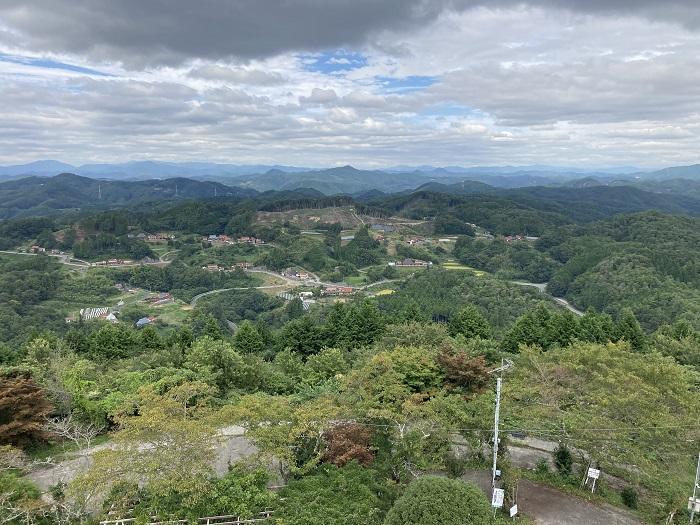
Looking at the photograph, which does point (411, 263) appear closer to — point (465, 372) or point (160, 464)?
point (465, 372)

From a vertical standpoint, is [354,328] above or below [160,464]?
below

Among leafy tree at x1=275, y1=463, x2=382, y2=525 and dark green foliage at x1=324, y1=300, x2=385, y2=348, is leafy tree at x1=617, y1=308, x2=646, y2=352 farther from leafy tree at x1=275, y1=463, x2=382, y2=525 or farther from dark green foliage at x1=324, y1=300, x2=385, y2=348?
leafy tree at x1=275, y1=463, x2=382, y2=525

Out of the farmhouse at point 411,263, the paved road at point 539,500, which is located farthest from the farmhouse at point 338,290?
the paved road at point 539,500

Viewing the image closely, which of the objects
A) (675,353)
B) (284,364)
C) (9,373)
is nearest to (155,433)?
(9,373)

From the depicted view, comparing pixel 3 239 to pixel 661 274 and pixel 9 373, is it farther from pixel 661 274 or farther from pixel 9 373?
pixel 661 274

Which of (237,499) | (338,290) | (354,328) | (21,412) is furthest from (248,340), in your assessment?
(338,290)
